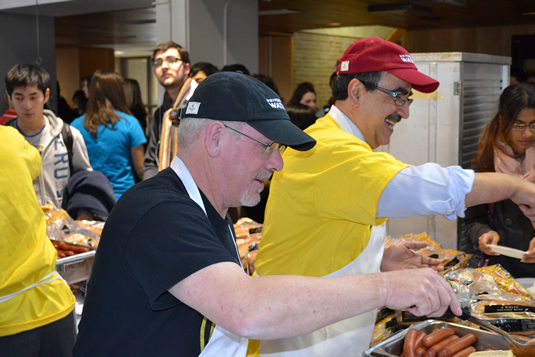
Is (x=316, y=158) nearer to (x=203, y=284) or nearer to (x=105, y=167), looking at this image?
(x=203, y=284)

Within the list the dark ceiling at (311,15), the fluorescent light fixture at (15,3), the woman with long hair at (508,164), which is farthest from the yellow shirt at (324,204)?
the fluorescent light fixture at (15,3)

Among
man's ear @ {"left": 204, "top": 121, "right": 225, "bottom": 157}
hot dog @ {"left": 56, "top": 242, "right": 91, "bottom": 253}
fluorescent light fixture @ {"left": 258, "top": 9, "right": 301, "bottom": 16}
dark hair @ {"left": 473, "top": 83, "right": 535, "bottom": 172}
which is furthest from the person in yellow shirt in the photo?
fluorescent light fixture @ {"left": 258, "top": 9, "right": 301, "bottom": 16}

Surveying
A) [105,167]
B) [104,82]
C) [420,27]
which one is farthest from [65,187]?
[420,27]

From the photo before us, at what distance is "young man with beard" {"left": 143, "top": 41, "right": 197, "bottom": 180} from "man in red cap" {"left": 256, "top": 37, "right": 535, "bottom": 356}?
2535 mm

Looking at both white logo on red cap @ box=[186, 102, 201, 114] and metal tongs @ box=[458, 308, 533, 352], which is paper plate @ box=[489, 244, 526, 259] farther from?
white logo on red cap @ box=[186, 102, 201, 114]

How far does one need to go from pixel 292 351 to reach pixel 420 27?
10.9 m

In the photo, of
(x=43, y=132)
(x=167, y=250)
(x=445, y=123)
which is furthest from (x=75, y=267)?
(x=445, y=123)

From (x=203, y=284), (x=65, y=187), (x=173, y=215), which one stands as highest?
(x=173, y=215)

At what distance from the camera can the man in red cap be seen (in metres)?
1.55

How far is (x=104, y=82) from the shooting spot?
4859 mm

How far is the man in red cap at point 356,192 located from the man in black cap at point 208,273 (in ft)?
0.97

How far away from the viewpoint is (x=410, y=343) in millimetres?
1964

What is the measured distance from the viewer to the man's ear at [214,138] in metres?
1.30

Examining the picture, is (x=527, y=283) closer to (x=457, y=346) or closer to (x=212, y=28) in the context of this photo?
(x=457, y=346)
